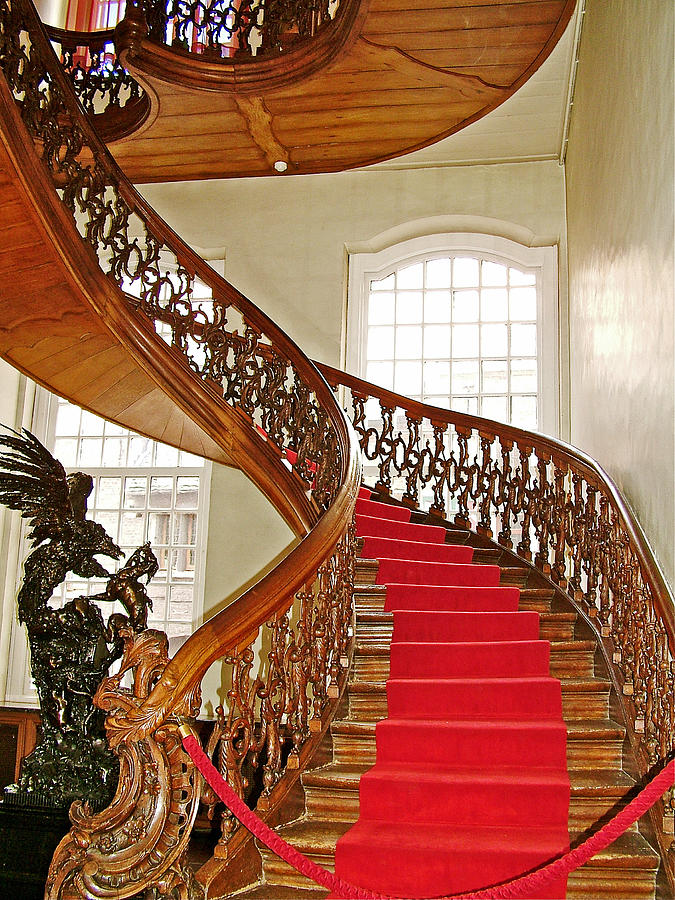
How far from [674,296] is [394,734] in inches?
85.1

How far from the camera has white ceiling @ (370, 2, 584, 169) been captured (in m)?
6.86

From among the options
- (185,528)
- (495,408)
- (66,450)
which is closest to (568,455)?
(495,408)

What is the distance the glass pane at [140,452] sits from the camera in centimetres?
855

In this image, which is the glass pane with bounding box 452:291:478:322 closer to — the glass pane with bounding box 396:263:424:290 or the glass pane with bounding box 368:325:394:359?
the glass pane with bounding box 396:263:424:290

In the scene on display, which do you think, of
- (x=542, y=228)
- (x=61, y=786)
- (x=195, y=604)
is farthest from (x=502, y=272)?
(x=61, y=786)

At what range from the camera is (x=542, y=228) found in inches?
307

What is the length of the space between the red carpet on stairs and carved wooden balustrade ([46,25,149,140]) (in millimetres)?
5005

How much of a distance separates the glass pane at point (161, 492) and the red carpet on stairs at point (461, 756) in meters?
3.95

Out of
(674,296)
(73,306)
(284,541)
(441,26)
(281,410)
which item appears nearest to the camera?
Answer: (674,296)

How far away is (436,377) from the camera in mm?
8141

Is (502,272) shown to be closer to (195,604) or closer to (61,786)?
(195,604)

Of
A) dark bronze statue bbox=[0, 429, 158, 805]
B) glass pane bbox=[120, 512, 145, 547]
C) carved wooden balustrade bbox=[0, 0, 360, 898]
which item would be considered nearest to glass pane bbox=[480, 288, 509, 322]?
carved wooden balustrade bbox=[0, 0, 360, 898]

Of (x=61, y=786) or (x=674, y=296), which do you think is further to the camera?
(x=61, y=786)

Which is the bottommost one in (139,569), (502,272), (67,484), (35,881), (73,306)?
(35,881)
